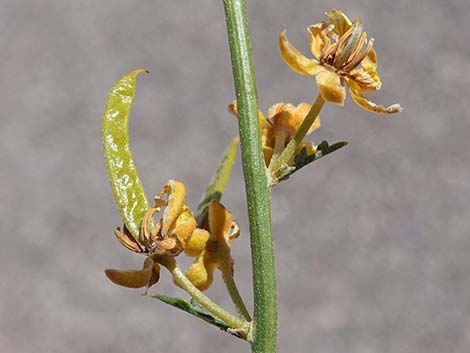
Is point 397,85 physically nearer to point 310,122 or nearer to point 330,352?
point 330,352

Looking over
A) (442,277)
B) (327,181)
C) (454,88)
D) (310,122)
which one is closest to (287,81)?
(327,181)

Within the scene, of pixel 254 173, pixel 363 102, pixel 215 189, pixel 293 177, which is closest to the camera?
pixel 254 173

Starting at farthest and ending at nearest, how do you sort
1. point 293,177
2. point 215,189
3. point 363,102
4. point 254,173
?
point 293,177 < point 215,189 < point 363,102 < point 254,173

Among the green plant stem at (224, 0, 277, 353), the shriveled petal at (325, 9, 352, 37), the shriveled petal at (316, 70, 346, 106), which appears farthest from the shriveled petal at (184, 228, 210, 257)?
the shriveled petal at (325, 9, 352, 37)

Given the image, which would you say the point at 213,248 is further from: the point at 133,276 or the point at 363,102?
the point at 363,102

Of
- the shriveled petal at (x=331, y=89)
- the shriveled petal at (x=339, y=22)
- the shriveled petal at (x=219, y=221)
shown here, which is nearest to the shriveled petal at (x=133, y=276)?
the shriveled petal at (x=219, y=221)

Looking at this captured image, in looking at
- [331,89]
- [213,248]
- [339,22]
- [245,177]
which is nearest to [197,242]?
[213,248]
